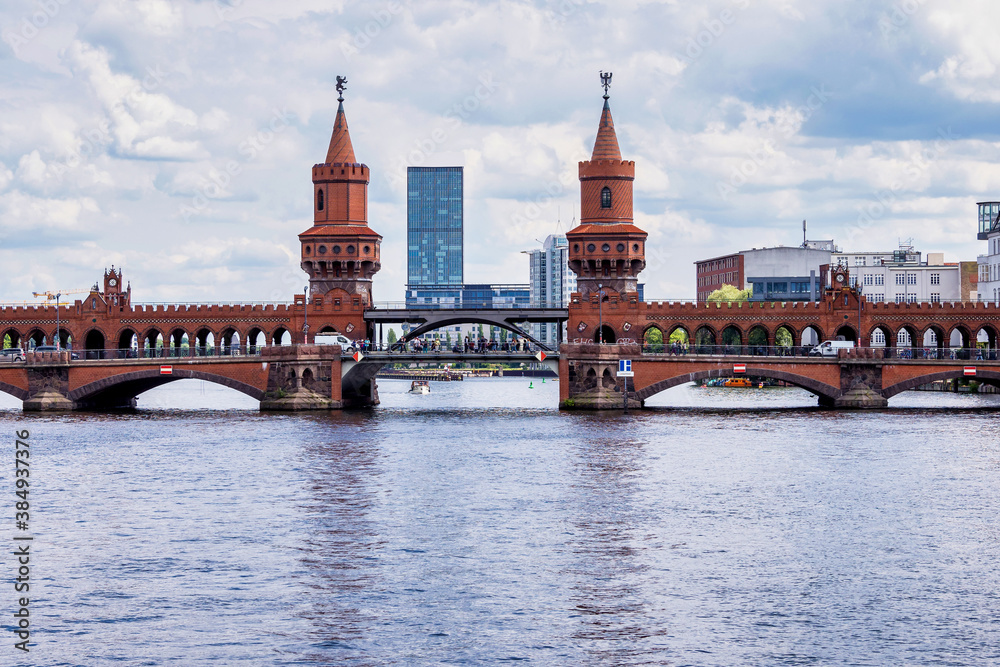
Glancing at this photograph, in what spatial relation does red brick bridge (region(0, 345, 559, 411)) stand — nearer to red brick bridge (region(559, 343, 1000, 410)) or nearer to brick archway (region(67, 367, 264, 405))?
brick archway (region(67, 367, 264, 405))

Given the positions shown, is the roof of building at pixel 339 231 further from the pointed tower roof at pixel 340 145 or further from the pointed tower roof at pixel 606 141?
the pointed tower roof at pixel 606 141

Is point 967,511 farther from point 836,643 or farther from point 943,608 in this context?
point 836,643

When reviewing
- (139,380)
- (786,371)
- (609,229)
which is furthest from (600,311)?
(139,380)

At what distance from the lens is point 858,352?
367 ft

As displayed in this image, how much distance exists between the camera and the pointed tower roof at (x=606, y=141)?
420 feet

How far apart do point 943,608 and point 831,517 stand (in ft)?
51.8

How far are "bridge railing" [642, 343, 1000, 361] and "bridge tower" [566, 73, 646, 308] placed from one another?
1074cm

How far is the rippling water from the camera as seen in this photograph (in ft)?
127

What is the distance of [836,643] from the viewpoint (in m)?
38.6

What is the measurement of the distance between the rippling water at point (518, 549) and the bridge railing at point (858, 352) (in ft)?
68.6

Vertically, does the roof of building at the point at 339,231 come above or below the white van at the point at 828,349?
above

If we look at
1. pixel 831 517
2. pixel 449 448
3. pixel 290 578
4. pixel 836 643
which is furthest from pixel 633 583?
pixel 449 448

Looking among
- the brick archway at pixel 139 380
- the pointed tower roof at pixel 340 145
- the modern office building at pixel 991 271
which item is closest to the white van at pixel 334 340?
the brick archway at pixel 139 380

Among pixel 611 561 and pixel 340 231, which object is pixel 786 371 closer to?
pixel 340 231
